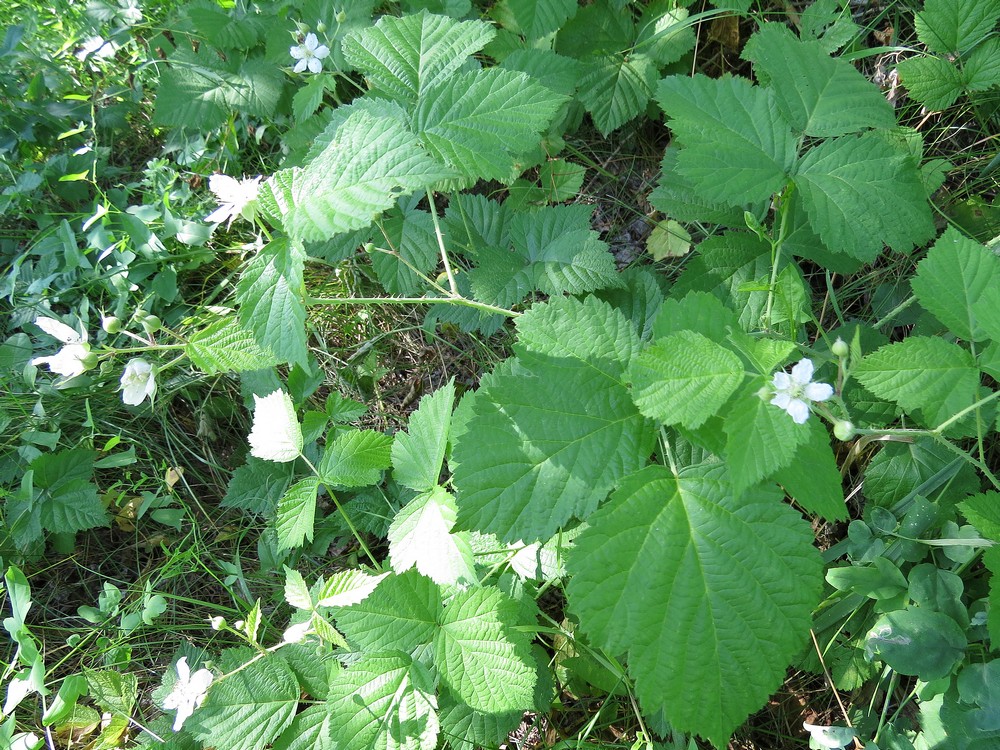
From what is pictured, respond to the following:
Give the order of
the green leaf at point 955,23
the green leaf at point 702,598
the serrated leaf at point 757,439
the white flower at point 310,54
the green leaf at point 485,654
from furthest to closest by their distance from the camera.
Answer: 1. the white flower at point 310,54
2. the green leaf at point 955,23
3. the green leaf at point 485,654
4. the green leaf at point 702,598
5. the serrated leaf at point 757,439

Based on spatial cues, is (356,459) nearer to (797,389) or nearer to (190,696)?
(190,696)

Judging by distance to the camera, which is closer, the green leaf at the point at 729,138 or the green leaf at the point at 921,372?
the green leaf at the point at 921,372

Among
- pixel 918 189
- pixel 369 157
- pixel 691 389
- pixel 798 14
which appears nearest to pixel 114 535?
pixel 369 157

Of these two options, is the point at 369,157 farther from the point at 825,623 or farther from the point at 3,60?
the point at 3,60

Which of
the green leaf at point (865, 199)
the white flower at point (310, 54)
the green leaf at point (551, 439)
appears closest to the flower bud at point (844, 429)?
the green leaf at point (551, 439)

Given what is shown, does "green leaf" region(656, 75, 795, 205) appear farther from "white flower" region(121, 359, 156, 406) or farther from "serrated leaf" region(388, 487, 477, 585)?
"white flower" region(121, 359, 156, 406)

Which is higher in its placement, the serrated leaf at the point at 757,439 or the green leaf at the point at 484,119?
the green leaf at the point at 484,119

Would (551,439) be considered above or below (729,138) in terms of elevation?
below

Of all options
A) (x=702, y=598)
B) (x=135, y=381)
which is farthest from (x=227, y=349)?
(x=702, y=598)

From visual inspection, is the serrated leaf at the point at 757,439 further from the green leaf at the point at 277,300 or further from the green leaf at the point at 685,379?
the green leaf at the point at 277,300
